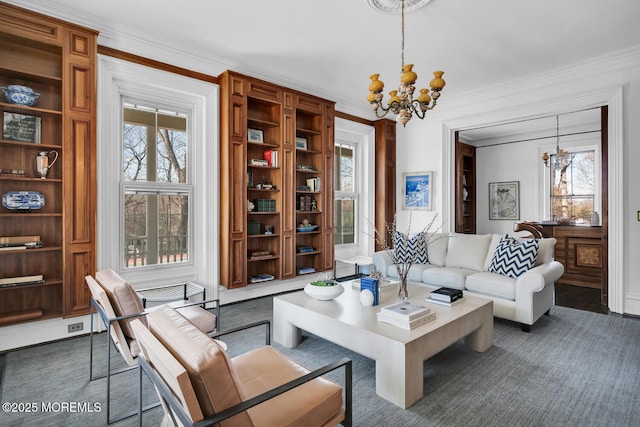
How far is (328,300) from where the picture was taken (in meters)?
3.08

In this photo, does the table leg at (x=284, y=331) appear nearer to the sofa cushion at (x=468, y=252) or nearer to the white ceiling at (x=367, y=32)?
the sofa cushion at (x=468, y=252)

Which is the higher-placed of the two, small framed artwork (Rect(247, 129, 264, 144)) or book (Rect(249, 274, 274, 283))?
small framed artwork (Rect(247, 129, 264, 144))

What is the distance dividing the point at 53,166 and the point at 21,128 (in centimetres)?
40

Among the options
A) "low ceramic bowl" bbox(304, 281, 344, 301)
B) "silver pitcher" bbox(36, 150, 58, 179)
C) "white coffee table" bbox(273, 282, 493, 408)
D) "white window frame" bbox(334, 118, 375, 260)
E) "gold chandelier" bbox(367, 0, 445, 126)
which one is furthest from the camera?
"white window frame" bbox(334, 118, 375, 260)

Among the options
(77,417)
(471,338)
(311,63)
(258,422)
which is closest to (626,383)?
(471,338)

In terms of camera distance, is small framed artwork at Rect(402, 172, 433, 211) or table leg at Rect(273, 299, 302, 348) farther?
small framed artwork at Rect(402, 172, 433, 211)

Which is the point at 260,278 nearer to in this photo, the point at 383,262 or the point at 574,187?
the point at 383,262

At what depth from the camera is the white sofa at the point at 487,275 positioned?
3.45m

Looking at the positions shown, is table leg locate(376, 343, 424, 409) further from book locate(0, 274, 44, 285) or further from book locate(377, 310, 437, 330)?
book locate(0, 274, 44, 285)

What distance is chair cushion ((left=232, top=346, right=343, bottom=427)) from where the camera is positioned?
1441 millimetres

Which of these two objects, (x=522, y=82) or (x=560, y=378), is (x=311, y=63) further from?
(x=560, y=378)

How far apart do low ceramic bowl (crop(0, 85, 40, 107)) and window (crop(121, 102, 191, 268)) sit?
0.84 meters

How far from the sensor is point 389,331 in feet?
7.66

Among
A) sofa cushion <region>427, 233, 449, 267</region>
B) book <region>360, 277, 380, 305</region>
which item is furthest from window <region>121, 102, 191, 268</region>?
sofa cushion <region>427, 233, 449, 267</region>
